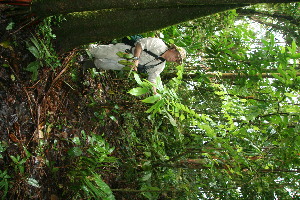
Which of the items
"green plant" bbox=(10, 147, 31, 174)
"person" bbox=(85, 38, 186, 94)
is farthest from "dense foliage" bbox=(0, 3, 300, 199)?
"person" bbox=(85, 38, 186, 94)

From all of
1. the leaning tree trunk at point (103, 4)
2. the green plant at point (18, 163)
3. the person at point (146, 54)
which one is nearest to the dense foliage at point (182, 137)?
the green plant at point (18, 163)

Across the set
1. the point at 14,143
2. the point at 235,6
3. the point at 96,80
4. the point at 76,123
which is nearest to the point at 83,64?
the point at 96,80

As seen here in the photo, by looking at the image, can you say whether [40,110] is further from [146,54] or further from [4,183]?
[146,54]

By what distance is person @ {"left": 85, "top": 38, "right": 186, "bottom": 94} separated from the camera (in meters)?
3.95

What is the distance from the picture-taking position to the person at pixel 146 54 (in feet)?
12.9

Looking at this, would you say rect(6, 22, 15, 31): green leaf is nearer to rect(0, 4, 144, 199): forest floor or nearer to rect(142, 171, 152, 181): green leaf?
rect(0, 4, 144, 199): forest floor

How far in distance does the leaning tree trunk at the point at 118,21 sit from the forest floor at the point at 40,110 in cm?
49

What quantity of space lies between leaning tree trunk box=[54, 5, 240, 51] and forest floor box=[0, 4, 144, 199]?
494 mm

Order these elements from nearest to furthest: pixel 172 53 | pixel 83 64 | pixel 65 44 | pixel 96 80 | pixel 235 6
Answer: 1. pixel 235 6
2. pixel 65 44
3. pixel 172 53
4. pixel 83 64
5. pixel 96 80

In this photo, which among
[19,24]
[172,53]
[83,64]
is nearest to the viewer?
[19,24]

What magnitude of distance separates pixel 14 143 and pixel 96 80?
221cm

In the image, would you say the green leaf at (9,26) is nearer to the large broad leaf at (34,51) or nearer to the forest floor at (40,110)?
the forest floor at (40,110)

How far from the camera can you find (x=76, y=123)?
407 centimetres

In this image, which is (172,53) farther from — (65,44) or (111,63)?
(65,44)
